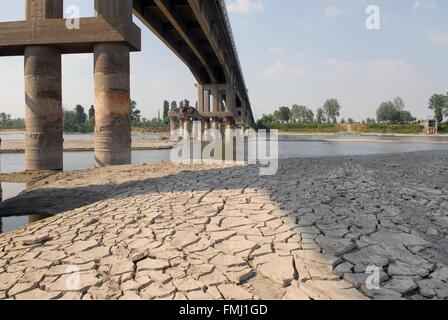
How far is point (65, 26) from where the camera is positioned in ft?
38.9

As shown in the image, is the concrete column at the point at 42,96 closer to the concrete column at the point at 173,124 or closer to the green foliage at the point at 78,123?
the concrete column at the point at 173,124

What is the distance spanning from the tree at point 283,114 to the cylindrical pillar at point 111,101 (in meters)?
126

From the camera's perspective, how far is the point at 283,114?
134 metres

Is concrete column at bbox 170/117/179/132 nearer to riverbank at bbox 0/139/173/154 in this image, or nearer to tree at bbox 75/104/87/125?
riverbank at bbox 0/139/173/154

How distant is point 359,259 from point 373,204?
2.57 m

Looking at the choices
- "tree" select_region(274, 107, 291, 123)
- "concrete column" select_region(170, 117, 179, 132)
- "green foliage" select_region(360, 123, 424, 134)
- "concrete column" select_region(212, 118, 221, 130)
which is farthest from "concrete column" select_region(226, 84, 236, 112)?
"tree" select_region(274, 107, 291, 123)

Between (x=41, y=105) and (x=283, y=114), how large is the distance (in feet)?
418

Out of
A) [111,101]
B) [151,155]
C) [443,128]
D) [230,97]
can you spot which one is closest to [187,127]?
[230,97]

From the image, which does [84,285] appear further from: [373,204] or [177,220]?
[373,204]

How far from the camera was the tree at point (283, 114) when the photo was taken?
133875 mm

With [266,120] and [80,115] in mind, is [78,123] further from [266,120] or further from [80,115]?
[266,120]

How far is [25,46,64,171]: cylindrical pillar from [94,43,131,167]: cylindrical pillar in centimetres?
190

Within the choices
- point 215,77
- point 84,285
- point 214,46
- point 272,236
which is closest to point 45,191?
point 84,285
